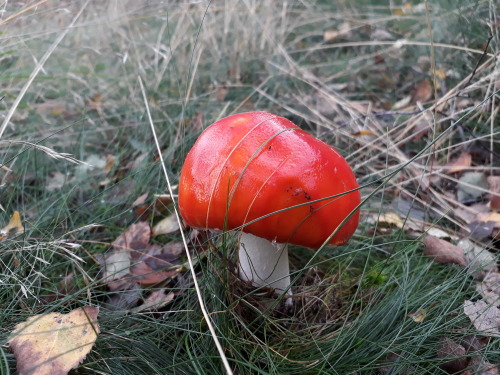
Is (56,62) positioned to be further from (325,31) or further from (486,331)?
Result: (486,331)

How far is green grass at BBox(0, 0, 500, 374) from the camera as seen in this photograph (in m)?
1.48

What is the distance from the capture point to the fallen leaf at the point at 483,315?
151 cm

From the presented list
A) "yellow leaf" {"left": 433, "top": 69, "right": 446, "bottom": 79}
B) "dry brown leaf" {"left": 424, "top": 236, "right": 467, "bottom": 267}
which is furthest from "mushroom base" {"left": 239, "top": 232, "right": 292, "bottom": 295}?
"yellow leaf" {"left": 433, "top": 69, "right": 446, "bottom": 79}

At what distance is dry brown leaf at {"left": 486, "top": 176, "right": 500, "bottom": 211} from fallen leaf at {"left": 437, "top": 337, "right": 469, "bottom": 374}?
103 centimetres

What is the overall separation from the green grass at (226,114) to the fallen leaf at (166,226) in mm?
45

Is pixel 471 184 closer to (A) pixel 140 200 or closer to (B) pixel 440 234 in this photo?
(B) pixel 440 234

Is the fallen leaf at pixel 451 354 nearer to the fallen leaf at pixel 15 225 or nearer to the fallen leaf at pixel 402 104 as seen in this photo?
the fallen leaf at pixel 15 225

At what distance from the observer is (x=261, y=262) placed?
1674mm

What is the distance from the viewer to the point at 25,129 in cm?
268

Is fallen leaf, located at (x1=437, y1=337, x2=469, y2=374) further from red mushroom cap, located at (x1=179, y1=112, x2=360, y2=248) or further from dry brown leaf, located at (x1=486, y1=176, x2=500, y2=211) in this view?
dry brown leaf, located at (x1=486, y1=176, x2=500, y2=211)

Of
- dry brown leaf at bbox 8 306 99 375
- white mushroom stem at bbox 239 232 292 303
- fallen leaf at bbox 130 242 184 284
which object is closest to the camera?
dry brown leaf at bbox 8 306 99 375

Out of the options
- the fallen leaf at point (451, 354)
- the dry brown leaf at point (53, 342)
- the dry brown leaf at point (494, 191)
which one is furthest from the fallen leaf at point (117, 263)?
the dry brown leaf at point (494, 191)

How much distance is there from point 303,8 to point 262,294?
370 cm

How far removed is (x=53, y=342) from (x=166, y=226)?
0.89 meters
